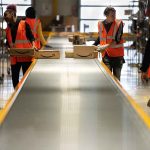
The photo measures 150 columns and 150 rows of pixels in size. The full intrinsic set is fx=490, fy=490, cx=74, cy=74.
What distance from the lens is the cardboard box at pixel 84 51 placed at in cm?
634

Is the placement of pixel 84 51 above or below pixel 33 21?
below

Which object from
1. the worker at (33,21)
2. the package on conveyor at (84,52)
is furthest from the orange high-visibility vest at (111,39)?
the worker at (33,21)

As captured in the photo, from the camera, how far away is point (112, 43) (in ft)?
24.0

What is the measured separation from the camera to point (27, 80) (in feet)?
14.5

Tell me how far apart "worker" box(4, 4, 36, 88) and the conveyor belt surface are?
270 centimetres

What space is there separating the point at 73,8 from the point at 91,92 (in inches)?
662

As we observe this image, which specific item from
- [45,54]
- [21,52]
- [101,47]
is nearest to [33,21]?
[21,52]

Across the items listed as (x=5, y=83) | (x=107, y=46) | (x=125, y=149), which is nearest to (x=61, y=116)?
A: (x=125, y=149)

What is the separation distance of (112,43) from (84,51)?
104 cm

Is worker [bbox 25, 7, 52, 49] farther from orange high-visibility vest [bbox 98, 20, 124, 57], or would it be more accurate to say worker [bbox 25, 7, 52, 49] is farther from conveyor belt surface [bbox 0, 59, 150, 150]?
conveyor belt surface [bbox 0, 59, 150, 150]

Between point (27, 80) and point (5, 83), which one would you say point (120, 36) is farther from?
point (5, 83)

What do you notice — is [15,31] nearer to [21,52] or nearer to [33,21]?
[21,52]

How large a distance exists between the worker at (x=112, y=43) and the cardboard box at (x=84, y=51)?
0.80 metres

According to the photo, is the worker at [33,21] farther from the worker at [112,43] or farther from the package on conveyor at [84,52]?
the package on conveyor at [84,52]
